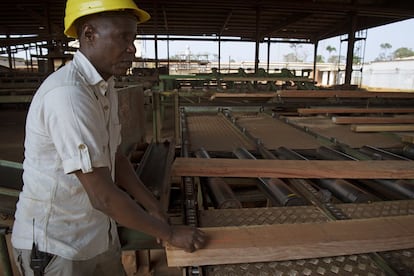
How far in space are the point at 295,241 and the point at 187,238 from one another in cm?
39

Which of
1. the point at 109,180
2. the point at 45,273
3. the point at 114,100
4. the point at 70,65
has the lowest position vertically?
the point at 45,273

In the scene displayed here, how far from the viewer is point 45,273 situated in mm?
1178

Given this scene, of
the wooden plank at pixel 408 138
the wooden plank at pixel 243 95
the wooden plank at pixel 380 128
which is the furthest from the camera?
the wooden plank at pixel 243 95

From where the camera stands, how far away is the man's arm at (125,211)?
95 centimetres

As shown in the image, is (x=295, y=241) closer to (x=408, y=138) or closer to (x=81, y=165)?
(x=81, y=165)

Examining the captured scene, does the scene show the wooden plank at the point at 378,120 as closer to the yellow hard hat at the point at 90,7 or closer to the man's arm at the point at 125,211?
the man's arm at the point at 125,211

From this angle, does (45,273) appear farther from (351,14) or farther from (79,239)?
(351,14)

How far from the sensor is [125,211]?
98 centimetres

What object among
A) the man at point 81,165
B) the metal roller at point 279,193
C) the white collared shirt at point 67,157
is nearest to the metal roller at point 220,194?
the metal roller at point 279,193

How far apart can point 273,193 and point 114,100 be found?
927mm

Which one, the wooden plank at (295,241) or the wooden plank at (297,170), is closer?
the wooden plank at (295,241)

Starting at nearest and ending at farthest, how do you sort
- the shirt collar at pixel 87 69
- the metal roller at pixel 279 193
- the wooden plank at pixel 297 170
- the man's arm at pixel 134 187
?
the shirt collar at pixel 87 69, the man's arm at pixel 134 187, the metal roller at pixel 279 193, the wooden plank at pixel 297 170

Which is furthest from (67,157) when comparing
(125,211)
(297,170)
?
(297,170)

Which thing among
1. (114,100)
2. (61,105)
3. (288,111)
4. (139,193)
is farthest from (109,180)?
(288,111)
